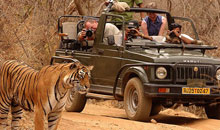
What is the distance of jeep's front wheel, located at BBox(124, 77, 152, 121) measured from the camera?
29.2 ft

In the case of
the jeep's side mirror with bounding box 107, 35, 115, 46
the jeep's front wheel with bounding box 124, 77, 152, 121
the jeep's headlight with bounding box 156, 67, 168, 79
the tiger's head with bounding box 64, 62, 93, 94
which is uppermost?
the jeep's side mirror with bounding box 107, 35, 115, 46

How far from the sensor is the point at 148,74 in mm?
8859

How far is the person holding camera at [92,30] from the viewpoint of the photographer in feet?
33.4

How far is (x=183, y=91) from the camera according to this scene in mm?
8797

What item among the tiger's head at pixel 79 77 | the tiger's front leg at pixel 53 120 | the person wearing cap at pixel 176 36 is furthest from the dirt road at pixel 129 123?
the tiger's head at pixel 79 77

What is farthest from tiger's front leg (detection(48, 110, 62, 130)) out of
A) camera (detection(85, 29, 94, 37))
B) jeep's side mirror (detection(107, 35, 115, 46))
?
camera (detection(85, 29, 94, 37))

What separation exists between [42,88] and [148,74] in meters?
2.82

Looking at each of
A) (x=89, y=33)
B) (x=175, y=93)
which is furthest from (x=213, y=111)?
(x=89, y=33)

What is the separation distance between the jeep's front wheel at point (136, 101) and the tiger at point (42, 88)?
7.99ft

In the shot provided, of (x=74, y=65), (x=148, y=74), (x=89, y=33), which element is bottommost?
(x=148, y=74)

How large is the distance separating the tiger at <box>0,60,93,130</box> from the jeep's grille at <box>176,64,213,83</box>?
2.80 m

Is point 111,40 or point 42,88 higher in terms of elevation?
point 111,40

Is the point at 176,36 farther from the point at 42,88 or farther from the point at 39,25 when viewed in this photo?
the point at 39,25

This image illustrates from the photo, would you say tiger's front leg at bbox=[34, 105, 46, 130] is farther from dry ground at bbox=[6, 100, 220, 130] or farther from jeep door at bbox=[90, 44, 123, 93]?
jeep door at bbox=[90, 44, 123, 93]
